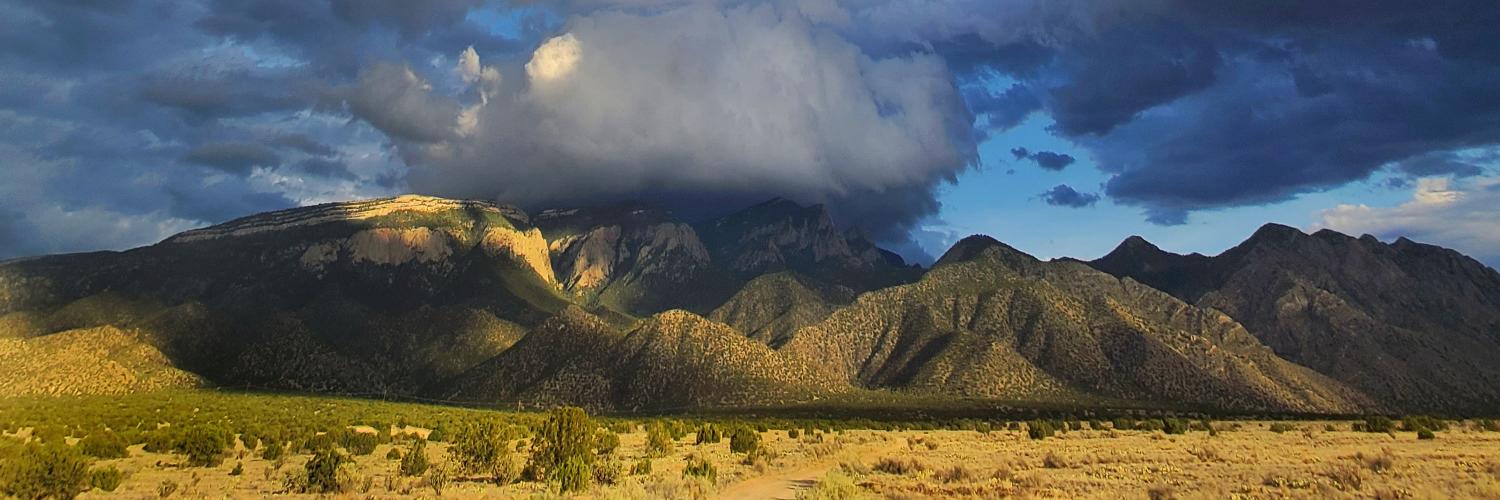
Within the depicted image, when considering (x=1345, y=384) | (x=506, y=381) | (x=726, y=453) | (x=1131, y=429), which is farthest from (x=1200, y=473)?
(x=1345, y=384)

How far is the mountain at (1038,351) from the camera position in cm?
13238

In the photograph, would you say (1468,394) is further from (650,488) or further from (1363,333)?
(650,488)

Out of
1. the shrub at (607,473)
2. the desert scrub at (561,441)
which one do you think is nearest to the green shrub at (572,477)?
the desert scrub at (561,441)

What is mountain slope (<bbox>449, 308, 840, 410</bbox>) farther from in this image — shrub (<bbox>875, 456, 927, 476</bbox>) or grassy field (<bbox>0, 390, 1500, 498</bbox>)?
shrub (<bbox>875, 456, 927, 476</bbox>)

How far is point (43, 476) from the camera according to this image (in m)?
25.9

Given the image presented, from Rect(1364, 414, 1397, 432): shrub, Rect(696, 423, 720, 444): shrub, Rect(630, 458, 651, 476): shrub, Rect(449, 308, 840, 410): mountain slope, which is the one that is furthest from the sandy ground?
Rect(449, 308, 840, 410): mountain slope

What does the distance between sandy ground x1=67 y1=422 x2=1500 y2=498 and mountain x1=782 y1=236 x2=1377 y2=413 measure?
8929cm

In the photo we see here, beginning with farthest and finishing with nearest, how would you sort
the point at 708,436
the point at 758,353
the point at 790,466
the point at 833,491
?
the point at 758,353
the point at 708,436
the point at 790,466
the point at 833,491

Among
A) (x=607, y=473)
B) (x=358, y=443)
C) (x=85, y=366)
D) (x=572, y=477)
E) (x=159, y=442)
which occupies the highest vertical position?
(x=85, y=366)

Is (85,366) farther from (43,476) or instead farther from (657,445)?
(43,476)

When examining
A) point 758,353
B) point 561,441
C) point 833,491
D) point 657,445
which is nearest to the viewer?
point 833,491

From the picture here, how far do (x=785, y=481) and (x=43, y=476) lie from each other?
73.3 ft

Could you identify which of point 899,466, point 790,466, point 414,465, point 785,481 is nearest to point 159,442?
point 414,465

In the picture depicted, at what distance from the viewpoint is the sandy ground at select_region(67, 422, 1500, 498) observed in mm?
24516
